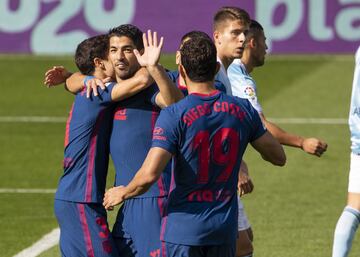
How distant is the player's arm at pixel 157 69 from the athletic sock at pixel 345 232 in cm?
255

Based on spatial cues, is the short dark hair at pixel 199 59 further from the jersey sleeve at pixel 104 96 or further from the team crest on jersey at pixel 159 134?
the jersey sleeve at pixel 104 96

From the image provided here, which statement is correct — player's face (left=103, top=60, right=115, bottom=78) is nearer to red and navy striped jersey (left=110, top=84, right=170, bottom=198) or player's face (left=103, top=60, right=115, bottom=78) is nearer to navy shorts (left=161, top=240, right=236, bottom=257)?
red and navy striped jersey (left=110, top=84, right=170, bottom=198)

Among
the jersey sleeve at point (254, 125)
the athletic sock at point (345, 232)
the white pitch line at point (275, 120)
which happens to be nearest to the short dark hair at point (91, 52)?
the jersey sleeve at point (254, 125)

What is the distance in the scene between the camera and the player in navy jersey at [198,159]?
6988 mm

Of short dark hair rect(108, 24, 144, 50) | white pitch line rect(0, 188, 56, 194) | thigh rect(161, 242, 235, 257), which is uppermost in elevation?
short dark hair rect(108, 24, 144, 50)

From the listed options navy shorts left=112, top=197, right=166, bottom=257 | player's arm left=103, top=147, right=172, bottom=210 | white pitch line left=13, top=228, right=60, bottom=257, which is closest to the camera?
player's arm left=103, top=147, right=172, bottom=210

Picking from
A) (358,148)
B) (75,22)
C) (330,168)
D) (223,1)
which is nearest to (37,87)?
(75,22)

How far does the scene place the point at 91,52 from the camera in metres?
8.22

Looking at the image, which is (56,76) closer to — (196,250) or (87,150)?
(87,150)

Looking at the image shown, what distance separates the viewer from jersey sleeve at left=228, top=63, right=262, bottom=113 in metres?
9.06

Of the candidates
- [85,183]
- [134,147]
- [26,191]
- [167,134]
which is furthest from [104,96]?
[26,191]

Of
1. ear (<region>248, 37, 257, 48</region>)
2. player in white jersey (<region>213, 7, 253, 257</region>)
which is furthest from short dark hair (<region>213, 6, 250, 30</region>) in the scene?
ear (<region>248, 37, 257, 48</region>)

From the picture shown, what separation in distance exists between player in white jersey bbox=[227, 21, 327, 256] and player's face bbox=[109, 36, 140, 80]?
125cm

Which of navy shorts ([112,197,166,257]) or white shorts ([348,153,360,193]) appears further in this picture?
white shorts ([348,153,360,193])
